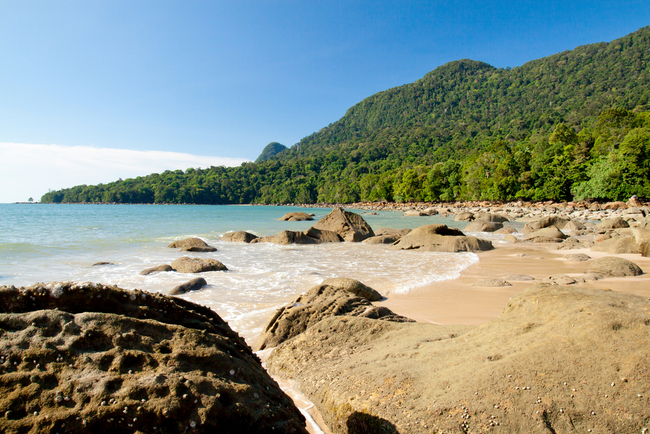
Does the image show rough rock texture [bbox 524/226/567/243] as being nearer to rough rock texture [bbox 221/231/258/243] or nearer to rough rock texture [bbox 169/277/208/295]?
rough rock texture [bbox 221/231/258/243]

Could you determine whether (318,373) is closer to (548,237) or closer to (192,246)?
(192,246)

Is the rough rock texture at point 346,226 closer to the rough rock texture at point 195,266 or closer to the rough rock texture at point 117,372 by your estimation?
the rough rock texture at point 195,266

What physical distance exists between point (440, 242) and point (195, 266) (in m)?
8.63

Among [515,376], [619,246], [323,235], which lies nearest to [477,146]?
[323,235]

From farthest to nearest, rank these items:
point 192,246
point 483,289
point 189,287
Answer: point 192,246 → point 189,287 → point 483,289

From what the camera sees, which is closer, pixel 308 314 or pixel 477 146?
pixel 308 314

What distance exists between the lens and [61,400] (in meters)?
1.34

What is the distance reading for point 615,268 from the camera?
25.0ft

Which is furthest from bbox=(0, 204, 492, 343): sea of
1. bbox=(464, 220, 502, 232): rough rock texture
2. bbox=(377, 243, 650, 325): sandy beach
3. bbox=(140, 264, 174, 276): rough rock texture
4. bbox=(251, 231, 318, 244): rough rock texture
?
bbox=(464, 220, 502, 232): rough rock texture

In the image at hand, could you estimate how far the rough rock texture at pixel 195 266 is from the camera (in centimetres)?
919

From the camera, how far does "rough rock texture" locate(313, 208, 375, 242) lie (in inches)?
651

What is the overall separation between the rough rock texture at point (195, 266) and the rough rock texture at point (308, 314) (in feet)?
17.8

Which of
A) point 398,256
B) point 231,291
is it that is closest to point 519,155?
point 398,256

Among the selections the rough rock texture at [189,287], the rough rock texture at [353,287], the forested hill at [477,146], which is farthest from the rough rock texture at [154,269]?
the forested hill at [477,146]
